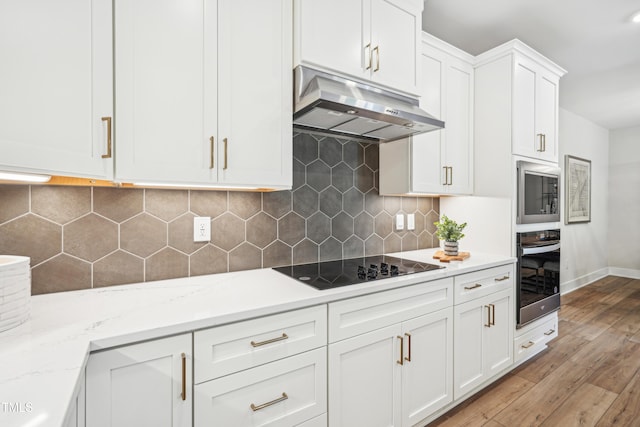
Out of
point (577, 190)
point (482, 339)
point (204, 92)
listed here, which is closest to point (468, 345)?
point (482, 339)

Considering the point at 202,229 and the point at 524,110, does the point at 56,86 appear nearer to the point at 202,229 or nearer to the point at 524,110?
the point at 202,229

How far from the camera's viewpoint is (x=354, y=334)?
1.38 metres

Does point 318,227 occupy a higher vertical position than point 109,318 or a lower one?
higher

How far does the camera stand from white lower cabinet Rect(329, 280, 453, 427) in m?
1.36

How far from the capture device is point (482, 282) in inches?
77.5

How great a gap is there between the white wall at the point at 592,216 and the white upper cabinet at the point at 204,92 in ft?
14.8

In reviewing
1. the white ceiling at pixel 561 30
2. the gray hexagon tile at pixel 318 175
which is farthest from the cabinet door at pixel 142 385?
the white ceiling at pixel 561 30

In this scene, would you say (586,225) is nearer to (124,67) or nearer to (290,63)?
(290,63)

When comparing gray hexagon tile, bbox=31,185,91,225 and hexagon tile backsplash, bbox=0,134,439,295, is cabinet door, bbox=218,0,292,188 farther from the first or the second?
gray hexagon tile, bbox=31,185,91,225

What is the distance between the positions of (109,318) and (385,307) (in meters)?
1.11

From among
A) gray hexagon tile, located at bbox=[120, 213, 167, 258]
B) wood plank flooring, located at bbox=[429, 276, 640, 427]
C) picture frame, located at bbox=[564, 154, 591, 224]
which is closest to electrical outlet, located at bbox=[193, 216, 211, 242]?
gray hexagon tile, located at bbox=[120, 213, 167, 258]

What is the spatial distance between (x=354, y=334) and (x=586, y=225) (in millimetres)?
5251

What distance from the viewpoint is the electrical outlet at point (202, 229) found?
158 cm

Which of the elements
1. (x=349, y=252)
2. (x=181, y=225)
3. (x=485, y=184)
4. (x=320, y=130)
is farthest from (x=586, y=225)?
(x=181, y=225)
